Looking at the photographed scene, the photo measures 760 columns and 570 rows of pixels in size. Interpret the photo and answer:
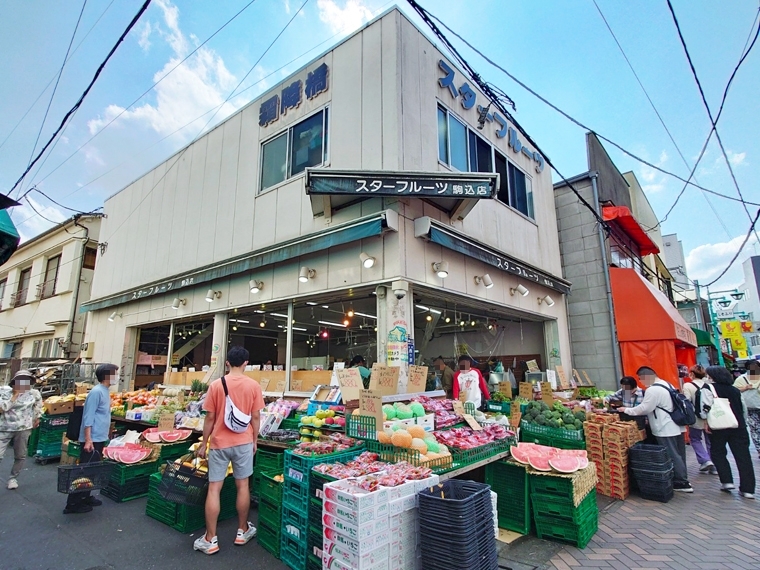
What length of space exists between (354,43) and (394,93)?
86.5 inches

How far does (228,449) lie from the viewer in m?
4.25

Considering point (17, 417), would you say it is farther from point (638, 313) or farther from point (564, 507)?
point (638, 313)

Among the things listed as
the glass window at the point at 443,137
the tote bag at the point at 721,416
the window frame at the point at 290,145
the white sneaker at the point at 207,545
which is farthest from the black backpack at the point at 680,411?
the window frame at the point at 290,145

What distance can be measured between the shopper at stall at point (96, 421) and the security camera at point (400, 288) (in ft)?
14.2

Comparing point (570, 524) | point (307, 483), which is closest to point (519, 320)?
point (570, 524)

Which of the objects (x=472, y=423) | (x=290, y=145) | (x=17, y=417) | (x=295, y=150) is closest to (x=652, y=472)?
(x=472, y=423)

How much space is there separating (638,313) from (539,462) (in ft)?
30.7

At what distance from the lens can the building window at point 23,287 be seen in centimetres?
2089

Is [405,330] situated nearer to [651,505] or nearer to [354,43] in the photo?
[651,505]

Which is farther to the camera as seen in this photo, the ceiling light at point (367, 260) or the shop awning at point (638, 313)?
the shop awning at point (638, 313)

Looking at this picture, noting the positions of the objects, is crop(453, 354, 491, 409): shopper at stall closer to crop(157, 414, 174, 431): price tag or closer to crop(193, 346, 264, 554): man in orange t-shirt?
crop(193, 346, 264, 554): man in orange t-shirt

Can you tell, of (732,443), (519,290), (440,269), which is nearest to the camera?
(732,443)

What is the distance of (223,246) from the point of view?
10711 millimetres

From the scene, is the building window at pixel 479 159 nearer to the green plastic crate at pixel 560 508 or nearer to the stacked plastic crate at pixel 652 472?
the stacked plastic crate at pixel 652 472
